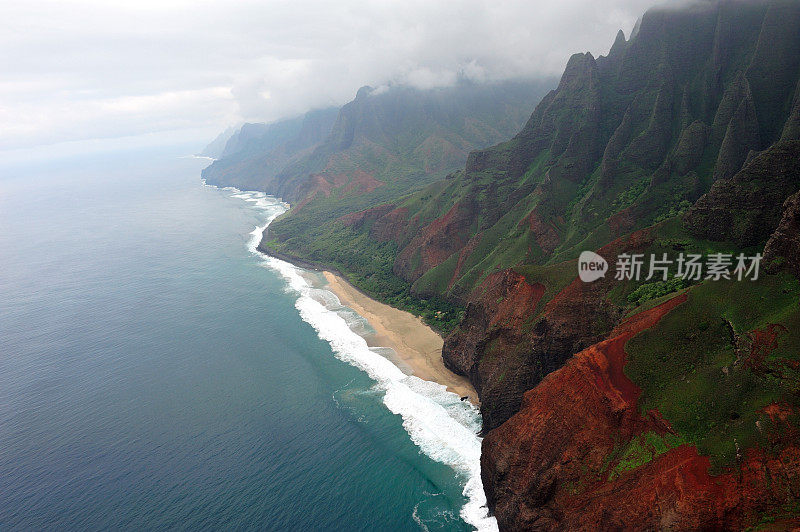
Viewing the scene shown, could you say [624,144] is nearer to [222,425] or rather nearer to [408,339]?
[408,339]

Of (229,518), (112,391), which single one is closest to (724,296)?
(229,518)

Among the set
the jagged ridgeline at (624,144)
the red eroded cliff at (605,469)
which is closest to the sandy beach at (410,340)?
the jagged ridgeline at (624,144)

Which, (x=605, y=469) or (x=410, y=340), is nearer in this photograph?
(x=605, y=469)

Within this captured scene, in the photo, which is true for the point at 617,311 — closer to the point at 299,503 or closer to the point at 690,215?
the point at 690,215

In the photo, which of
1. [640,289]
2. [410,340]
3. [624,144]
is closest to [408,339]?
[410,340]

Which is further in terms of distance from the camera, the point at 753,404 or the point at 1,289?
the point at 1,289

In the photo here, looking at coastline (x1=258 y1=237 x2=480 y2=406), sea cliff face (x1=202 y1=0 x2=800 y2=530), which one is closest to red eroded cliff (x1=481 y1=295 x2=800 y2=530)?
sea cliff face (x1=202 y1=0 x2=800 y2=530)
